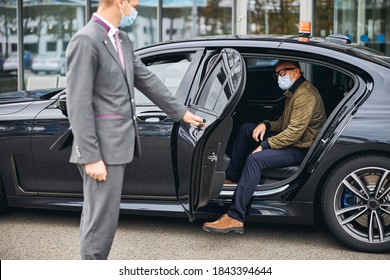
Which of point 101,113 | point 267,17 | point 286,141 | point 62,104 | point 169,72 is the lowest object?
point 286,141

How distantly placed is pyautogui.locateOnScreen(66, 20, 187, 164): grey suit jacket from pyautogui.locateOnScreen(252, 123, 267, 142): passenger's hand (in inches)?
79.5

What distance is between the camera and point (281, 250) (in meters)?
5.17

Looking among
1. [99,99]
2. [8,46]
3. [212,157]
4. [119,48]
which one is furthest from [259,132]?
[8,46]

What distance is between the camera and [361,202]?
5.00 m

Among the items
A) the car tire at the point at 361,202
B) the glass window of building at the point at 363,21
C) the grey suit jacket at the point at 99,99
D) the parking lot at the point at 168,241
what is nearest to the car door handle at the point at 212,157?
the grey suit jacket at the point at 99,99

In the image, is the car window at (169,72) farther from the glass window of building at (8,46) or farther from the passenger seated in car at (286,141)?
the glass window of building at (8,46)

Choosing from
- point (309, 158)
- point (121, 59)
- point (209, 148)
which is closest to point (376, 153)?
point (309, 158)

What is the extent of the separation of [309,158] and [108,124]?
1.88m

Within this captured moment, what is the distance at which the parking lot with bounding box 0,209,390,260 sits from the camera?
16.5 feet

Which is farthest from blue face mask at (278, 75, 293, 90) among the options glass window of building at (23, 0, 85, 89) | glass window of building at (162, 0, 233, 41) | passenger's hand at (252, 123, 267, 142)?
glass window of building at (23, 0, 85, 89)

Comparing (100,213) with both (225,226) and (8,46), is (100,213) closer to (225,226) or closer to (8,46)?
(225,226)

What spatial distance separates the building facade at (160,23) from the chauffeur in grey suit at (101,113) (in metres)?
9.06

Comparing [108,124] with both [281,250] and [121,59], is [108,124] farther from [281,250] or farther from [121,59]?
[281,250]

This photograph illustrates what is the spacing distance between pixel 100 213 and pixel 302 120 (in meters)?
2.13
